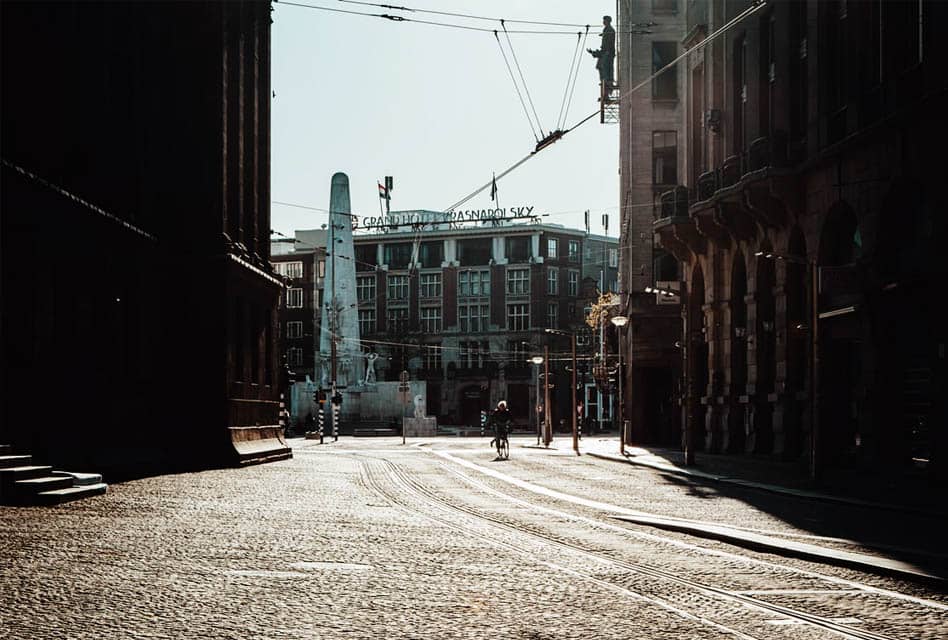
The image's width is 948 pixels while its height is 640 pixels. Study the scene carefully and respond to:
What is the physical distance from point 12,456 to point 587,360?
93690 millimetres

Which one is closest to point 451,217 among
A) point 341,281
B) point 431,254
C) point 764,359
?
point 431,254

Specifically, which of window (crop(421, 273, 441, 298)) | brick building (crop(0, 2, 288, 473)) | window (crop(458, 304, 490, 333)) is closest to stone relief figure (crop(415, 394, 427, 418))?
window (crop(458, 304, 490, 333))

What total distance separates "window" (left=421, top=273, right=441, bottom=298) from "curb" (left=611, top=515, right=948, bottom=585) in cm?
9941

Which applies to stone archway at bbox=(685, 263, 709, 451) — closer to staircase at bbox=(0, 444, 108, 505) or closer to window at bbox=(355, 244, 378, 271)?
staircase at bbox=(0, 444, 108, 505)

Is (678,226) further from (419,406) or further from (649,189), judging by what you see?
(419,406)

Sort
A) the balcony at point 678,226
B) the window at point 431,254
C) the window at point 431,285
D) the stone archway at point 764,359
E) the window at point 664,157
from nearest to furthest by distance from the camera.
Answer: the stone archway at point 764,359
the balcony at point 678,226
the window at point 664,157
the window at point 431,285
the window at point 431,254

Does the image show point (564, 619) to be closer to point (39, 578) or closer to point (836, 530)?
point (39, 578)

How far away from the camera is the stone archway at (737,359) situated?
1587 inches

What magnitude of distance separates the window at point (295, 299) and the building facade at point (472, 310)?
0.15 meters

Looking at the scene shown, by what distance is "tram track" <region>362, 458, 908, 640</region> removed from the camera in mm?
7852

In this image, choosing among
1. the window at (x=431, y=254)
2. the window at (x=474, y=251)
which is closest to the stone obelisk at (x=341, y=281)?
the window at (x=474, y=251)

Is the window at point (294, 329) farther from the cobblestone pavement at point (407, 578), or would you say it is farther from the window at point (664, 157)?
the cobblestone pavement at point (407, 578)

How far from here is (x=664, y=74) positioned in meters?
57.2

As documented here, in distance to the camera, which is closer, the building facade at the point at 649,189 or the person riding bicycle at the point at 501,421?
the person riding bicycle at the point at 501,421
